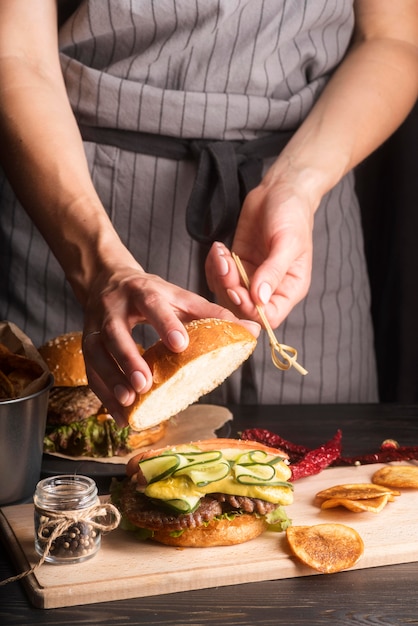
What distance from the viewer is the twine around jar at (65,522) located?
1.39 metres

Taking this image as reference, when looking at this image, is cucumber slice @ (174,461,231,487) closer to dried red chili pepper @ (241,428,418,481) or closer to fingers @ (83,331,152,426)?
fingers @ (83,331,152,426)

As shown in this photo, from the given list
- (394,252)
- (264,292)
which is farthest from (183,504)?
(394,252)

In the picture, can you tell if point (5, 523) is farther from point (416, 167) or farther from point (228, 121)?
point (416, 167)

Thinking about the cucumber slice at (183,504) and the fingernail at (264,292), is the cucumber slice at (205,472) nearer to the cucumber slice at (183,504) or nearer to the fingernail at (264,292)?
the cucumber slice at (183,504)

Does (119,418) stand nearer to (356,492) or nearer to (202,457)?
(202,457)

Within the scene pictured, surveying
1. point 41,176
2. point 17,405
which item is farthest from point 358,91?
point 17,405

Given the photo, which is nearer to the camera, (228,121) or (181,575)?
(181,575)

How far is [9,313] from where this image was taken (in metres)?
2.33

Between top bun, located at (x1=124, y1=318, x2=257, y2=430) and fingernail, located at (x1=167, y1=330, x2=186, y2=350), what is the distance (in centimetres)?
8

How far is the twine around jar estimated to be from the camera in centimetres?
139

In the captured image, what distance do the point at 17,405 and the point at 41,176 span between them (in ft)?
1.68

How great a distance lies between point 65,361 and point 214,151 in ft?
1.93

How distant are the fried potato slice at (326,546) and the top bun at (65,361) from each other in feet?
2.45

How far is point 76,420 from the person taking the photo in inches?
78.5
